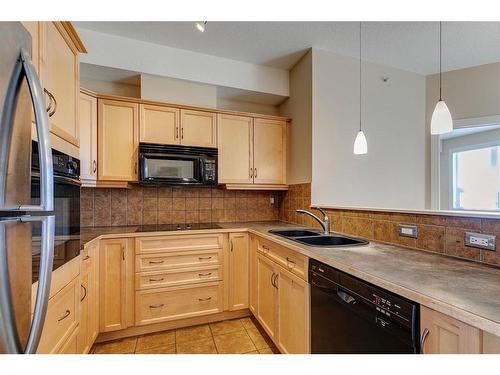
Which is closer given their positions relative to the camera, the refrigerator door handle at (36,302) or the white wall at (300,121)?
the refrigerator door handle at (36,302)

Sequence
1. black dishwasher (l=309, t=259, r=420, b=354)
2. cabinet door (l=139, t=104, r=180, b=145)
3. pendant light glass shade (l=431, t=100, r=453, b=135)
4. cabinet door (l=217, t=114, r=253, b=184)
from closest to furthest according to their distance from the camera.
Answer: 1. black dishwasher (l=309, t=259, r=420, b=354)
2. pendant light glass shade (l=431, t=100, r=453, b=135)
3. cabinet door (l=139, t=104, r=180, b=145)
4. cabinet door (l=217, t=114, r=253, b=184)

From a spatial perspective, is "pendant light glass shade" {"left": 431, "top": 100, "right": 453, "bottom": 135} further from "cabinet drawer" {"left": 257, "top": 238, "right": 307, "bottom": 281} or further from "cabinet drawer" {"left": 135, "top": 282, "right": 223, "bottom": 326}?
"cabinet drawer" {"left": 135, "top": 282, "right": 223, "bottom": 326}

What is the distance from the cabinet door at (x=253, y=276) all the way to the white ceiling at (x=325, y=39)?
75.5 inches

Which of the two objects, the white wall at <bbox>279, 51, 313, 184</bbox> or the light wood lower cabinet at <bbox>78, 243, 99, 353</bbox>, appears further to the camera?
the white wall at <bbox>279, 51, 313, 184</bbox>

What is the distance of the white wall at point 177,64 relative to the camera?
225cm

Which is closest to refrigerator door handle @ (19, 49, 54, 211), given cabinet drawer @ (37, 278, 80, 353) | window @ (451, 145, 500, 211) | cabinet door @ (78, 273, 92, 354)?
cabinet drawer @ (37, 278, 80, 353)

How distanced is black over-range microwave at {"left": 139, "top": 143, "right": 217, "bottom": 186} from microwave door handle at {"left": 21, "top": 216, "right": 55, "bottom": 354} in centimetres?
164

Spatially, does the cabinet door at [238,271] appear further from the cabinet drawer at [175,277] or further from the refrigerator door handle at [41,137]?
the refrigerator door handle at [41,137]

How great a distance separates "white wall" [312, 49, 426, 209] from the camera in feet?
8.09

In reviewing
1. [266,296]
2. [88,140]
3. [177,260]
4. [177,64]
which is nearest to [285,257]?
[266,296]

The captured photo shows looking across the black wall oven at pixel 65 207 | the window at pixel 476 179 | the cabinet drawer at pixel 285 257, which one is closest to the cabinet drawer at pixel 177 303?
the cabinet drawer at pixel 285 257

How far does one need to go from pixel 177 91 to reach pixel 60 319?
2.18 m

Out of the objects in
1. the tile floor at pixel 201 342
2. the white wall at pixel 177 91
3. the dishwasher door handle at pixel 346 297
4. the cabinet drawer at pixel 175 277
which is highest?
the white wall at pixel 177 91

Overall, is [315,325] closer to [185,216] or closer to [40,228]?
[40,228]
